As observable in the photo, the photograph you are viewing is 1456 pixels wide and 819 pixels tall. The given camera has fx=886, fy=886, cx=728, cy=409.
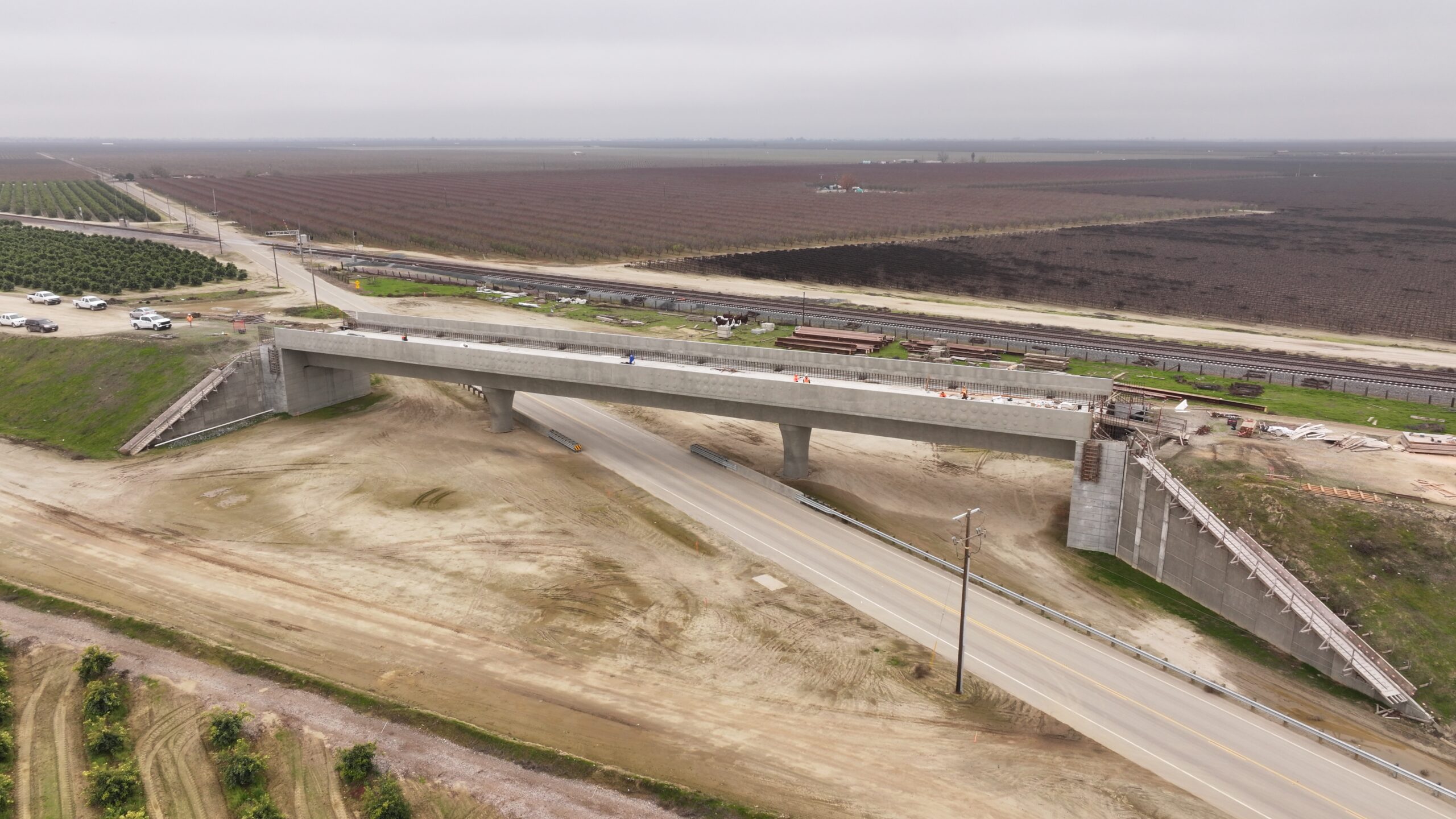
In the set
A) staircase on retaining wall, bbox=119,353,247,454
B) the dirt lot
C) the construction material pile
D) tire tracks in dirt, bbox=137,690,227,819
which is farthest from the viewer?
the construction material pile

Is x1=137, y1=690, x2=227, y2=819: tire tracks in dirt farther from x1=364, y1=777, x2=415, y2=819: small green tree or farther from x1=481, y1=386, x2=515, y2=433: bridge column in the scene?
x1=481, y1=386, x2=515, y2=433: bridge column

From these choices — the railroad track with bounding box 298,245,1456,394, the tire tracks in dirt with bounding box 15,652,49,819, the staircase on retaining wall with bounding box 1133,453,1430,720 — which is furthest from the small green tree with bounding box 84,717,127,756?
the railroad track with bounding box 298,245,1456,394

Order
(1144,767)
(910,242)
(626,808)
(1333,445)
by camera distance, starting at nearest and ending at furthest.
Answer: (626,808), (1144,767), (1333,445), (910,242)

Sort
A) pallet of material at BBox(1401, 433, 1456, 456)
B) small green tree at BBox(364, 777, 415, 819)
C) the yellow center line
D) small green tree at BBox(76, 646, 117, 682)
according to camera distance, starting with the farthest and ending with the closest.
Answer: pallet of material at BBox(1401, 433, 1456, 456)
small green tree at BBox(76, 646, 117, 682)
the yellow center line
small green tree at BBox(364, 777, 415, 819)

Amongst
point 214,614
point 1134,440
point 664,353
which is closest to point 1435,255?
point 1134,440

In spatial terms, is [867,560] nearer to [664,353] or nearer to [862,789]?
[862,789]

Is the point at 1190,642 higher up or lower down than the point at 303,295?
lower down

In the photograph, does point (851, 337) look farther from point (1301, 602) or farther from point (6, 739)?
point (6, 739)

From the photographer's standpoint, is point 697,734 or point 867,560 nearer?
point 697,734
